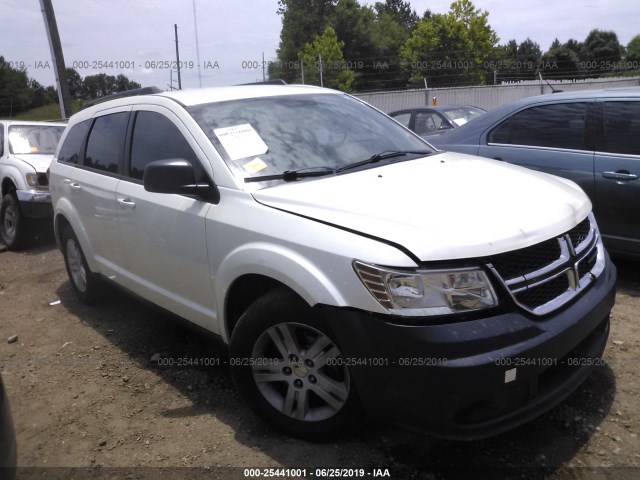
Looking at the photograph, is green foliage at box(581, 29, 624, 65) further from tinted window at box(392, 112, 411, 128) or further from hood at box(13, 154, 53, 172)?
hood at box(13, 154, 53, 172)

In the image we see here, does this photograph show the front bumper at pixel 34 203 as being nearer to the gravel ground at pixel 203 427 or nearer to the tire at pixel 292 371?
the gravel ground at pixel 203 427

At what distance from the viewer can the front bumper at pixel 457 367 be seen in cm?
205

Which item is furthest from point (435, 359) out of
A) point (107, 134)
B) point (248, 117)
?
point (107, 134)

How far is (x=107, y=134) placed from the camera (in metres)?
4.14

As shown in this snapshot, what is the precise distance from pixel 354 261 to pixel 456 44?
47.3 metres

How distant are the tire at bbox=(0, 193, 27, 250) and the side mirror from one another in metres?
5.48

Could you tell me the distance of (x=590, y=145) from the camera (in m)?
4.50

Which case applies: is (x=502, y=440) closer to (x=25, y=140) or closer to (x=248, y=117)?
(x=248, y=117)

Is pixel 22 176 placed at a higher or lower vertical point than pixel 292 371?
higher

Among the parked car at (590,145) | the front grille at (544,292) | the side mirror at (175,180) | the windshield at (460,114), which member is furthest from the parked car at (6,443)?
the windshield at (460,114)

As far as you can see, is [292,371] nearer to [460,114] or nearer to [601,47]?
[460,114]

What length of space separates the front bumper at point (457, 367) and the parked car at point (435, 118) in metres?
8.26

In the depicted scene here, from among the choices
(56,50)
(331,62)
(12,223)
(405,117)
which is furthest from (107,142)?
(331,62)

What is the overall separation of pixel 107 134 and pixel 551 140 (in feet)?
12.3
